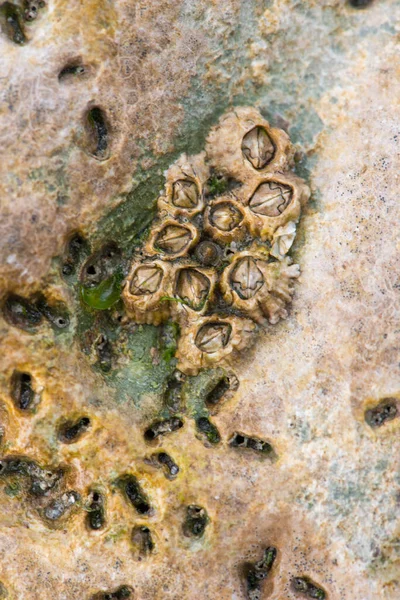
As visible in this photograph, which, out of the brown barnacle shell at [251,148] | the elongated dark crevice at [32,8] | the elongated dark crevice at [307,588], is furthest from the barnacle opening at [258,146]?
the elongated dark crevice at [307,588]

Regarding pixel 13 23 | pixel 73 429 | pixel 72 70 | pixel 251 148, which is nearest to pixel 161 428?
pixel 73 429

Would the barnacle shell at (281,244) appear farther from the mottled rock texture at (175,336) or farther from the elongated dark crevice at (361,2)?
the elongated dark crevice at (361,2)

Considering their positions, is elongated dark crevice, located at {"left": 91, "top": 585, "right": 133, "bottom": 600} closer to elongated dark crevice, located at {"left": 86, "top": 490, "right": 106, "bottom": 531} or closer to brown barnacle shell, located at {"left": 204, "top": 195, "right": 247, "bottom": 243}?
elongated dark crevice, located at {"left": 86, "top": 490, "right": 106, "bottom": 531}

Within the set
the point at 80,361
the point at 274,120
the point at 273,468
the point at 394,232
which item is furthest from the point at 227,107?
the point at 273,468

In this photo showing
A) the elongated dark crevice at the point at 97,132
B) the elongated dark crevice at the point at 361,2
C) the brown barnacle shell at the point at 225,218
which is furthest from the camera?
the elongated dark crevice at the point at 361,2

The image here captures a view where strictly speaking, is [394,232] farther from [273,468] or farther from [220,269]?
[273,468]

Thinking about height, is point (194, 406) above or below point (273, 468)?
above

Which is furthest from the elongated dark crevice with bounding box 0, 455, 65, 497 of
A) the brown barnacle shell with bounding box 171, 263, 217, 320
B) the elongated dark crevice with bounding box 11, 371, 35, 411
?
the brown barnacle shell with bounding box 171, 263, 217, 320
